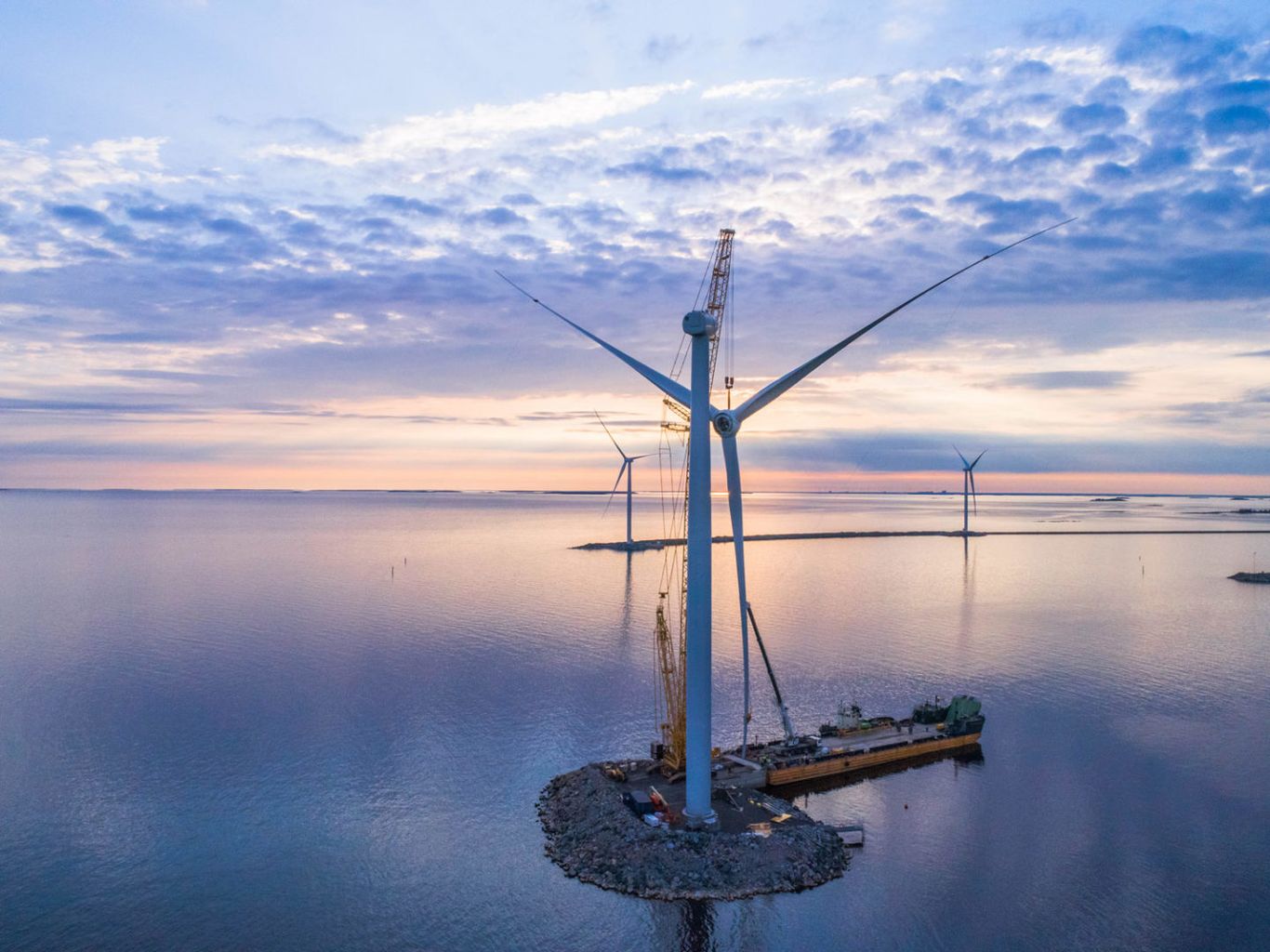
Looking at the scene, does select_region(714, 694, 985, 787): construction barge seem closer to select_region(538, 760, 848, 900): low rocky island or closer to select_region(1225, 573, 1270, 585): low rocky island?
select_region(538, 760, 848, 900): low rocky island

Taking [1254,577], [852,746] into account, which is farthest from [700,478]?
[1254,577]

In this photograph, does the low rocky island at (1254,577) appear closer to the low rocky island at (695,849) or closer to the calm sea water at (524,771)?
the calm sea water at (524,771)

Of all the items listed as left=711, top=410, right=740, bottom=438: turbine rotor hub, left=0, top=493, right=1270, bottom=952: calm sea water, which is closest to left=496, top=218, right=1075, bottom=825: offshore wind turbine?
left=711, top=410, right=740, bottom=438: turbine rotor hub

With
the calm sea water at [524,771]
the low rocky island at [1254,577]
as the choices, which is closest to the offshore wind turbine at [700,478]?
the calm sea water at [524,771]

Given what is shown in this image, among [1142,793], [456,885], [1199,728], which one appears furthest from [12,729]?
[1199,728]

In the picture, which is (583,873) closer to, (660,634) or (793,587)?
(660,634)

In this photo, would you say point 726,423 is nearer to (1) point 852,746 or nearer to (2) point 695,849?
(2) point 695,849
